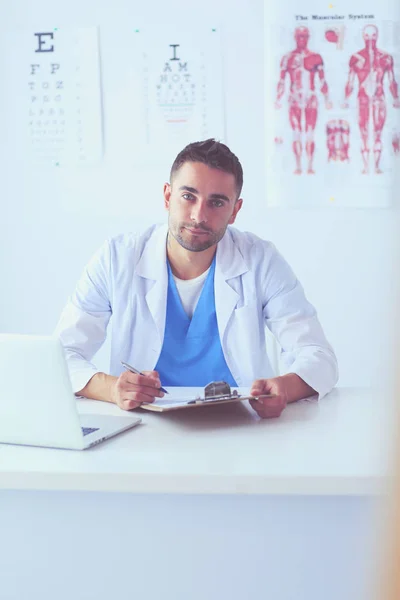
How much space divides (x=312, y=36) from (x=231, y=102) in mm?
400

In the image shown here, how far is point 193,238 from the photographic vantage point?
1.97 m

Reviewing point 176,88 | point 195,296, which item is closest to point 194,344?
point 195,296

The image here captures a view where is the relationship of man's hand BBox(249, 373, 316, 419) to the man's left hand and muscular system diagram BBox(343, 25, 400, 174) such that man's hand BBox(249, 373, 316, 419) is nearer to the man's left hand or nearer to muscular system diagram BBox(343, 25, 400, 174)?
the man's left hand

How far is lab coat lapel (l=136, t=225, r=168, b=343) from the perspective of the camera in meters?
1.99

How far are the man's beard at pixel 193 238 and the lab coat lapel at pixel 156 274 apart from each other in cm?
8

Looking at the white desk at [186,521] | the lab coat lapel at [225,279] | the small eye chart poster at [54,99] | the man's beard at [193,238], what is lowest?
the white desk at [186,521]

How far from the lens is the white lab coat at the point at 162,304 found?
6.49 ft

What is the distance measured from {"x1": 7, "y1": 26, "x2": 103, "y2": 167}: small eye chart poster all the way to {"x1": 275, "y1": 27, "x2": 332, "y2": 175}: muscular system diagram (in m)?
0.75

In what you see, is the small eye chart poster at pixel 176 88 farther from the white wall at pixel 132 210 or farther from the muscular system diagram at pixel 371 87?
the muscular system diagram at pixel 371 87

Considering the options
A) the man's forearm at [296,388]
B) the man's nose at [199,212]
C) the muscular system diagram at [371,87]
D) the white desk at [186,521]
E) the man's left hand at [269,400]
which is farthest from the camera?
the muscular system diagram at [371,87]

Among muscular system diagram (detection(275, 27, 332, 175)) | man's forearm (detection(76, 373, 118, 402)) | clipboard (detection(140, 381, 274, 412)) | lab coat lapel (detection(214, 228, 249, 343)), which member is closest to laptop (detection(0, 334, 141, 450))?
clipboard (detection(140, 381, 274, 412))

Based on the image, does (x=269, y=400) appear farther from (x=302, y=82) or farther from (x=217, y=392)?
(x=302, y=82)

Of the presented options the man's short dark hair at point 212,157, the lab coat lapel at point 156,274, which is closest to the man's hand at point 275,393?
the lab coat lapel at point 156,274

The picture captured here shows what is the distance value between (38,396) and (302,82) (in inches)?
80.9
